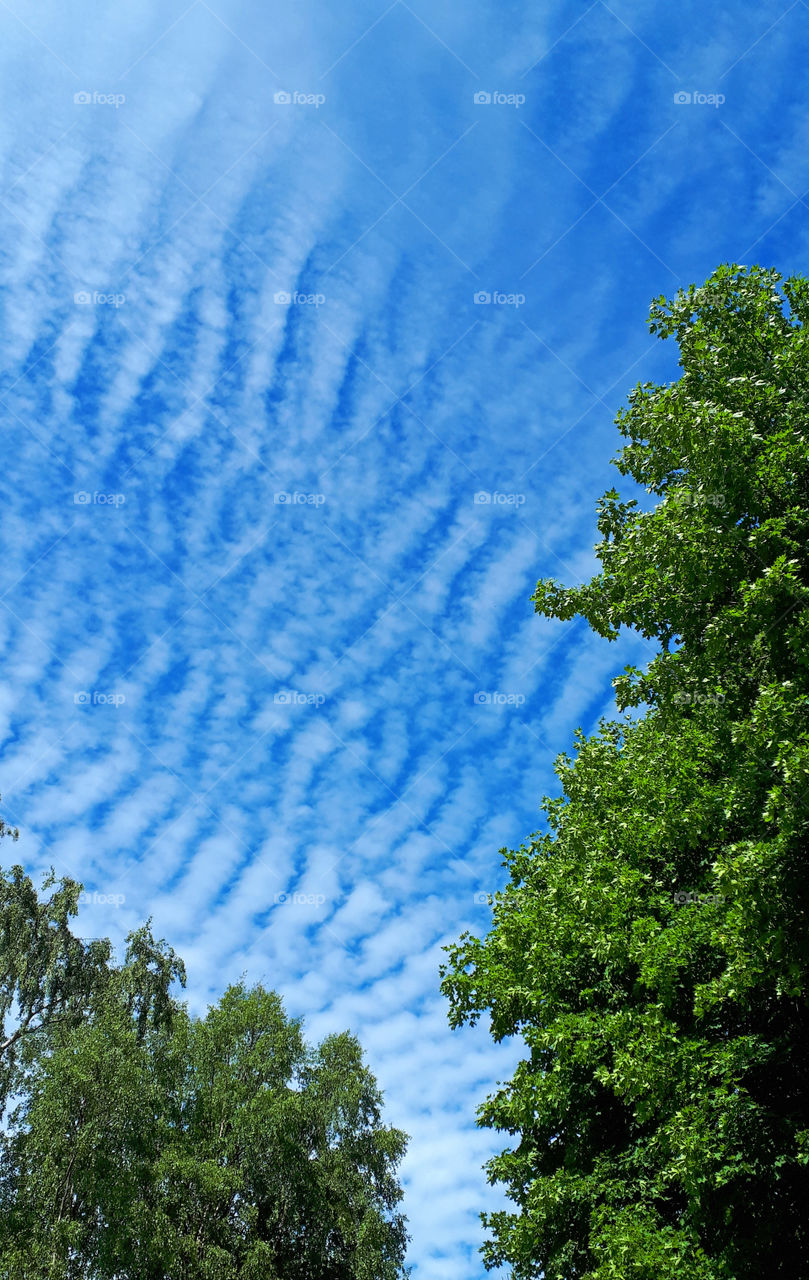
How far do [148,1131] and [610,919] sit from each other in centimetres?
2461

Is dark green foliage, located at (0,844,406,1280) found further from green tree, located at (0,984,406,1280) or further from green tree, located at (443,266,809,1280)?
green tree, located at (443,266,809,1280)

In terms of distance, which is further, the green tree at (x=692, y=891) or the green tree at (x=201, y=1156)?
the green tree at (x=201, y=1156)

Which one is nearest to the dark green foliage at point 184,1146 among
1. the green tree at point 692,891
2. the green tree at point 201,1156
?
the green tree at point 201,1156

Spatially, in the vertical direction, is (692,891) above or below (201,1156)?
below

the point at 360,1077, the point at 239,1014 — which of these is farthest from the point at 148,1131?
the point at 360,1077

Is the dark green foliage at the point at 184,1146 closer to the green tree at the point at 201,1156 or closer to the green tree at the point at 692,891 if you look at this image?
the green tree at the point at 201,1156

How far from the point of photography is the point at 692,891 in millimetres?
11633

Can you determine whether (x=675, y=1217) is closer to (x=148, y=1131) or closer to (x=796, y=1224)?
(x=796, y=1224)

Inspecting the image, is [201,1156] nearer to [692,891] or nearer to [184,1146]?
[184,1146]

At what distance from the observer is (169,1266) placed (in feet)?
88.9

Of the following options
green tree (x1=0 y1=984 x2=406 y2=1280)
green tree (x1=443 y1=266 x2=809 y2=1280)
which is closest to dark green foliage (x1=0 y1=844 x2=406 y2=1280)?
green tree (x1=0 y1=984 x2=406 y2=1280)

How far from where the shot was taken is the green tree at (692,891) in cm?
941

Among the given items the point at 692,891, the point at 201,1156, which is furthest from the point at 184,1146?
the point at 692,891

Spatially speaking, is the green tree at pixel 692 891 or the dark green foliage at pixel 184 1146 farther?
the dark green foliage at pixel 184 1146
